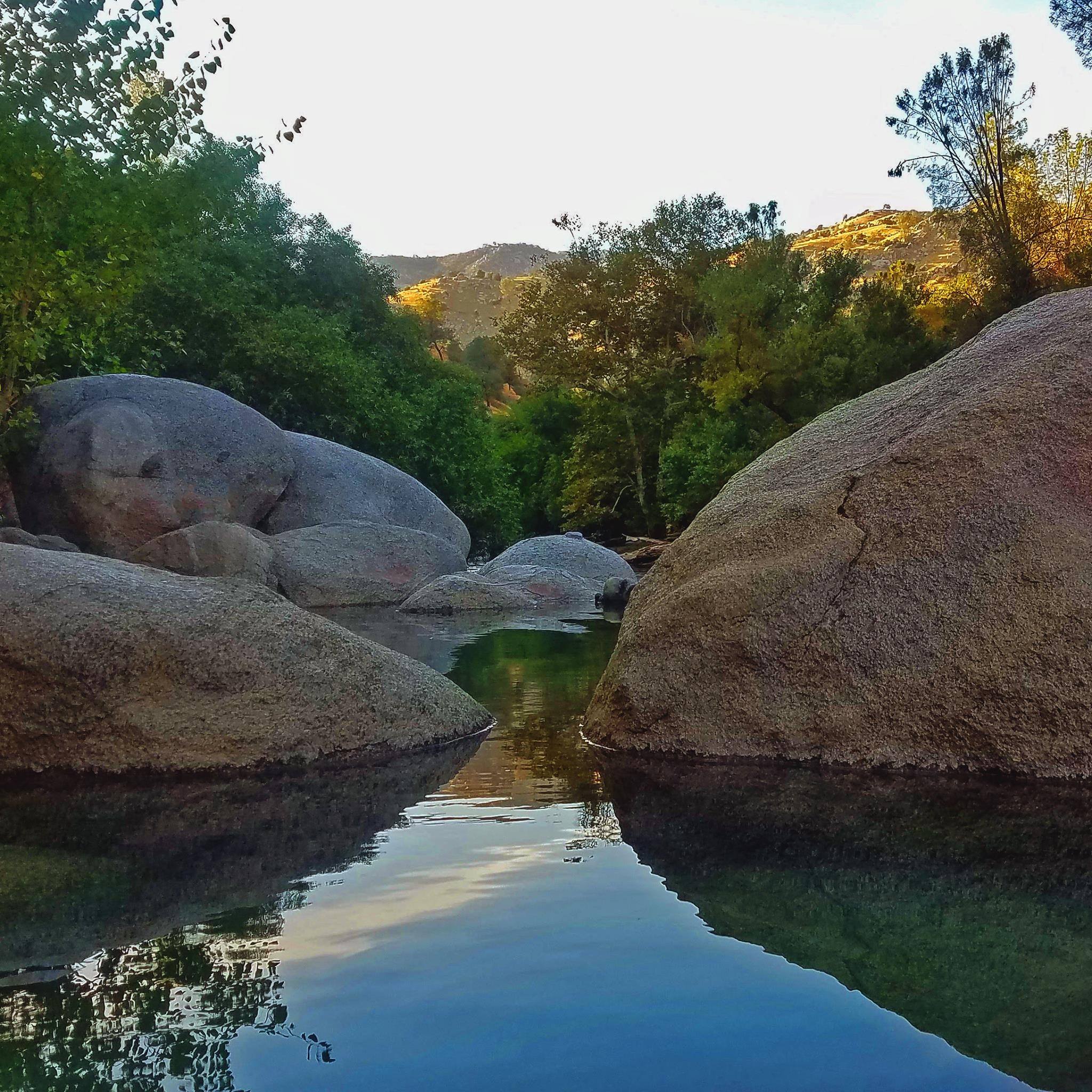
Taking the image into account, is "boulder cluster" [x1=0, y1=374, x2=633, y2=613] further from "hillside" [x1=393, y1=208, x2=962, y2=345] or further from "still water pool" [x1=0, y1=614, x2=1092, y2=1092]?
"hillside" [x1=393, y1=208, x2=962, y2=345]

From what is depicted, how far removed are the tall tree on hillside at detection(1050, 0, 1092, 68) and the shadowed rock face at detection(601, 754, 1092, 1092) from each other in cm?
2570

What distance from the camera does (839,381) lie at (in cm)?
3641

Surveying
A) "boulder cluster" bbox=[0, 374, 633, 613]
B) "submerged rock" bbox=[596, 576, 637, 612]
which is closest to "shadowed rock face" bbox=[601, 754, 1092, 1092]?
"boulder cluster" bbox=[0, 374, 633, 613]

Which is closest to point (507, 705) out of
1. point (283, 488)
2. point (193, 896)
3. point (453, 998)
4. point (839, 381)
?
point (193, 896)

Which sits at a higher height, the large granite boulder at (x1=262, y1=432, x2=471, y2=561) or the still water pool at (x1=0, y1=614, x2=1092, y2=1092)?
the large granite boulder at (x1=262, y1=432, x2=471, y2=561)

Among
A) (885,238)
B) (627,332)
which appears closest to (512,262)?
(885,238)

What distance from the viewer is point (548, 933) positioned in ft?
11.6

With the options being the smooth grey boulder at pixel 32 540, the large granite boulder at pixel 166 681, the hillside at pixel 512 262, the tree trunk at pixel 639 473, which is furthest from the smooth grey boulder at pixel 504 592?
the hillside at pixel 512 262

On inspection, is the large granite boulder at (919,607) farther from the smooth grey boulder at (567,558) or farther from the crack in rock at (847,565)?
the smooth grey boulder at (567,558)

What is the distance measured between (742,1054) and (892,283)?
41241 mm

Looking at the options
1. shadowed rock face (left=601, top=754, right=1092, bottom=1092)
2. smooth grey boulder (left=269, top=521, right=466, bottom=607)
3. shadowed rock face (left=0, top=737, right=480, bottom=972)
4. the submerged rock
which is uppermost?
smooth grey boulder (left=269, top=521, right=466, bottom=607)

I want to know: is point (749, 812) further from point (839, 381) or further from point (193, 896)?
point (839, 381)

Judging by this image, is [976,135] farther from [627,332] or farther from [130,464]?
[130,464]

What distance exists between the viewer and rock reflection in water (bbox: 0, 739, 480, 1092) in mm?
2783
